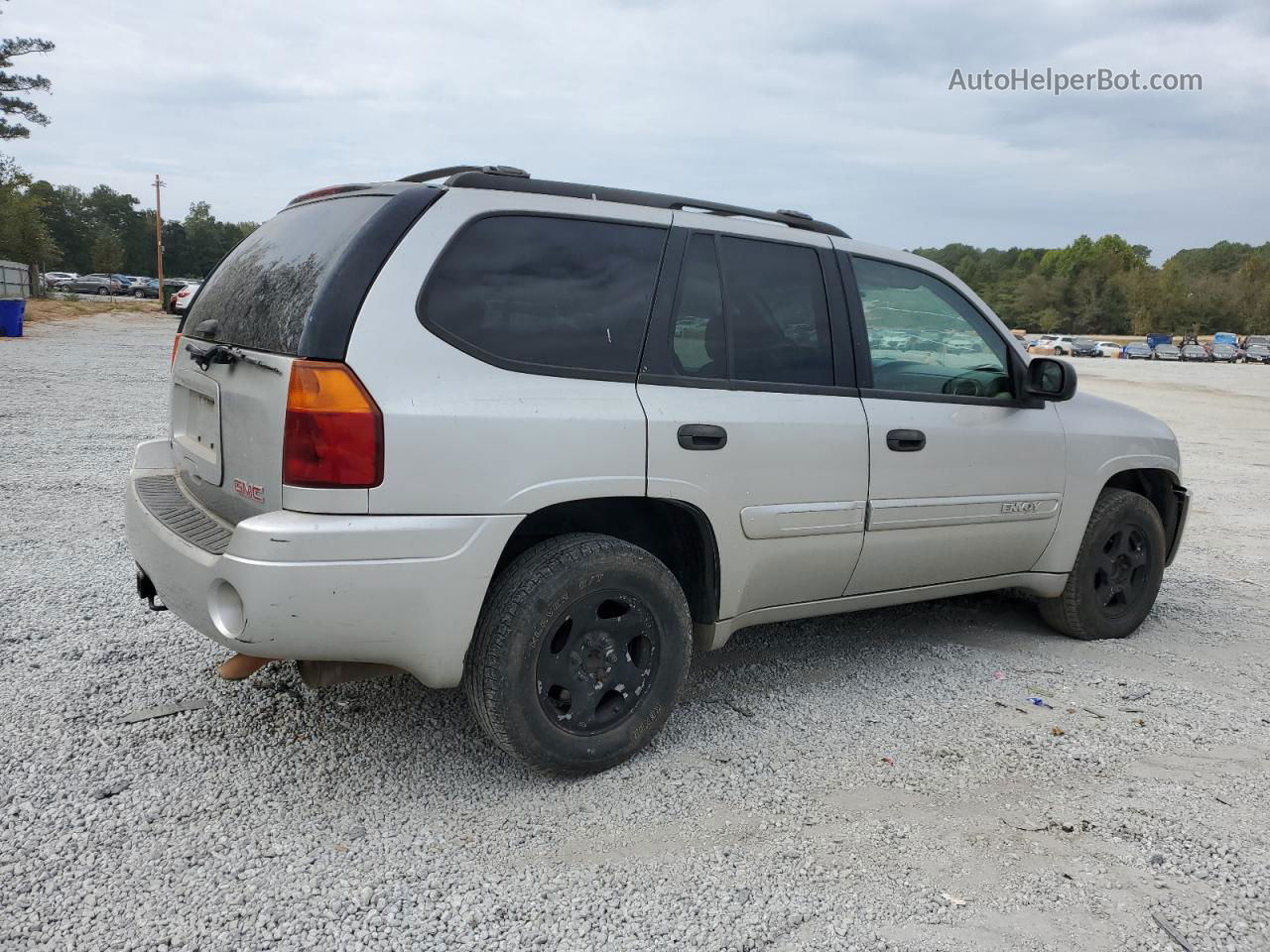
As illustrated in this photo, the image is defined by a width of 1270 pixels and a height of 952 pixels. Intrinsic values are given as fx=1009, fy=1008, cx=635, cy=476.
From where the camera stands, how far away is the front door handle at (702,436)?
10.9ft

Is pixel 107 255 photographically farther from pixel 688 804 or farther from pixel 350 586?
pixel 688 804

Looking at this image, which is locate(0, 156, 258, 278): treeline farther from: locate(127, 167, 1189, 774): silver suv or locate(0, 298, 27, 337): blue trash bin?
locate(127, 167, 1189, 774): silver suv

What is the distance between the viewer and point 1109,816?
10.3 feet

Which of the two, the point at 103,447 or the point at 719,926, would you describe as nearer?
the point at 719,926

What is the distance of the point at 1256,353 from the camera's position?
212 feet

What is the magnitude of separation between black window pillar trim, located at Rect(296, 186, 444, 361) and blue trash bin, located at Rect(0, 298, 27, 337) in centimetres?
2533

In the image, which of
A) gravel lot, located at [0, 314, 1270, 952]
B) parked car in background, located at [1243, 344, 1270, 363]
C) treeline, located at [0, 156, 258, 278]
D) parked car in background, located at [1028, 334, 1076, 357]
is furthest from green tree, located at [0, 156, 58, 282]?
parked car in background, located at [1243, 344, 1270, 363]

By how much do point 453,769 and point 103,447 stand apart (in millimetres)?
7467

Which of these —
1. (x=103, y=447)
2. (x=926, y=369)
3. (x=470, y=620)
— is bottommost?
(x=103, y=447)

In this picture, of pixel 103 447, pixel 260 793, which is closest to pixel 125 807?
pixel 260 793

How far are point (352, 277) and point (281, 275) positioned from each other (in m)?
0.46

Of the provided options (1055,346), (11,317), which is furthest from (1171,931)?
(1055,346)

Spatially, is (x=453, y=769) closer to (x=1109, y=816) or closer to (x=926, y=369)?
(x=1109, y=816)

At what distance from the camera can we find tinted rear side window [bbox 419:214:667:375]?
3014 mm
